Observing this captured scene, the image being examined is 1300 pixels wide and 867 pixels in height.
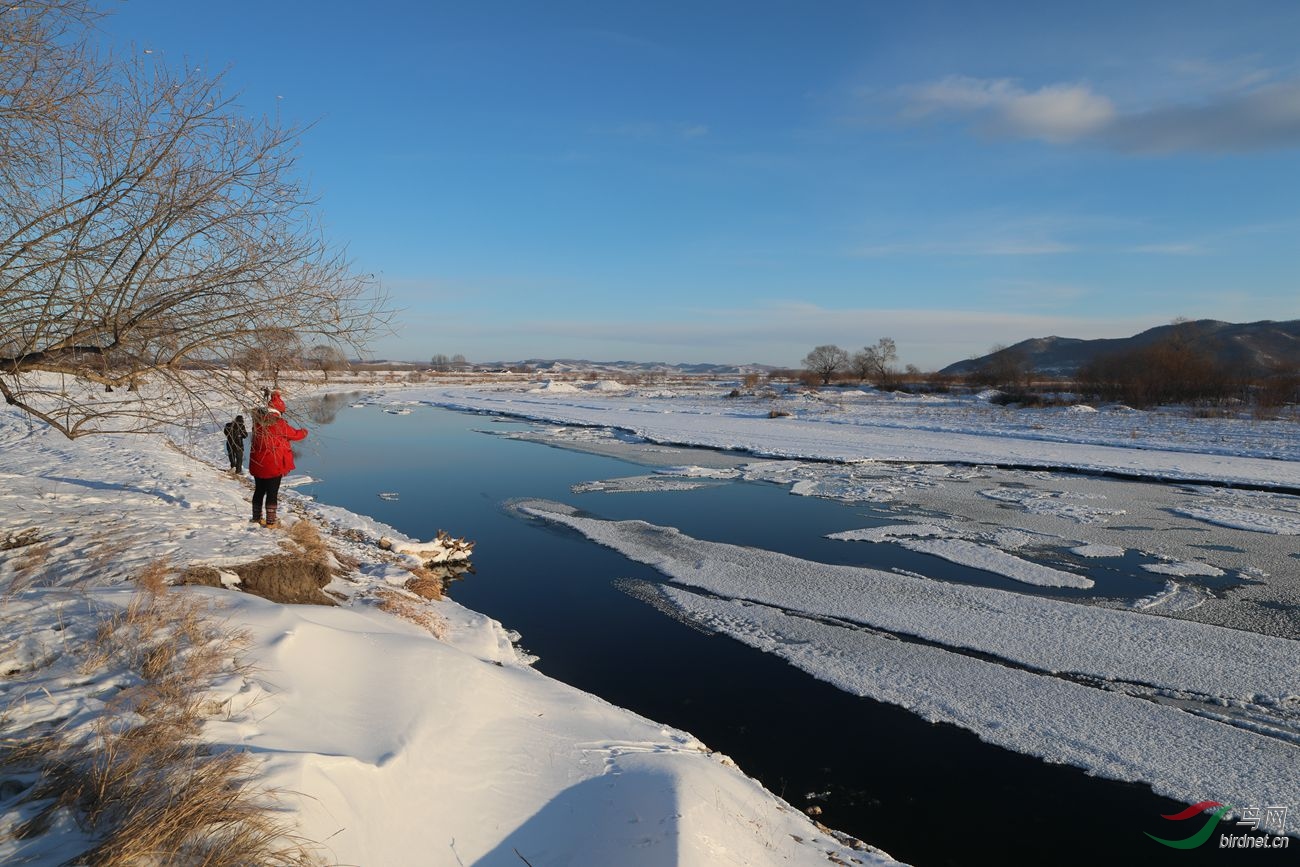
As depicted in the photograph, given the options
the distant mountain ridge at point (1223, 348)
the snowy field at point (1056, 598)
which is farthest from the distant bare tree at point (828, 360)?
the snowy field at point (1056, 598)

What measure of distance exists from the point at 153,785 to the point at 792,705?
4592 millimetres

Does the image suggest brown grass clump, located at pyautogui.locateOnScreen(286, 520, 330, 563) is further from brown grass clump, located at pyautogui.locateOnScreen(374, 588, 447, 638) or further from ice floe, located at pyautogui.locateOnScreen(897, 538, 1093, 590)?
ice floe, located at pyautogui.locateOnScreen(897, 538, 1093, 590)

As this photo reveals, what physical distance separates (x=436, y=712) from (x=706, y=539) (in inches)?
286

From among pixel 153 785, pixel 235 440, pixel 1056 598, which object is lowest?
pixel 1056 598

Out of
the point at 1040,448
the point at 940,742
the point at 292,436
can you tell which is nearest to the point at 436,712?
the point at 940,742

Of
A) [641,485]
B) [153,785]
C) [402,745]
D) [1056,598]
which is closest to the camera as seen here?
[153,785]

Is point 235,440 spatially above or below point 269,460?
below

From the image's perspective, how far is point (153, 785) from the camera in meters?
2.63
